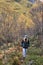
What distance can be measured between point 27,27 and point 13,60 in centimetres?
1971

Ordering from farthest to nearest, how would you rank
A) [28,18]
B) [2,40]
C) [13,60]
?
[28,18]
[2,40]
[13,60]

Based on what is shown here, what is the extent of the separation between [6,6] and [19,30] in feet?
9.85

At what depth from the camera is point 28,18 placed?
1307 inches

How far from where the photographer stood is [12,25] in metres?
29.1

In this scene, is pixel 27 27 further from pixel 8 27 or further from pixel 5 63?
pixel 5 63

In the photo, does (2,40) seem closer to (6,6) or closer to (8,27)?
(8,27)

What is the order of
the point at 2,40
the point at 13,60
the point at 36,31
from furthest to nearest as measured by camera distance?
the point at 36,31 < the point at 2,40 < the point at 13,60

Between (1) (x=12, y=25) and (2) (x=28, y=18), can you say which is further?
(2) (x=28, y=18)

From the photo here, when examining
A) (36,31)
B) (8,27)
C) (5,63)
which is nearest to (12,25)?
(8,27)

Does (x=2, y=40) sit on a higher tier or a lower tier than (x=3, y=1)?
lower

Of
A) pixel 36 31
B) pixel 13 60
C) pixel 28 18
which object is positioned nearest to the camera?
pixel 13 60

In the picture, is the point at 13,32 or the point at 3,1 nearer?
the point at 13,32

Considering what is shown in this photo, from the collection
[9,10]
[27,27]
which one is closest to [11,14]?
[9,10]

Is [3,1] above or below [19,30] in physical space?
Result: above
